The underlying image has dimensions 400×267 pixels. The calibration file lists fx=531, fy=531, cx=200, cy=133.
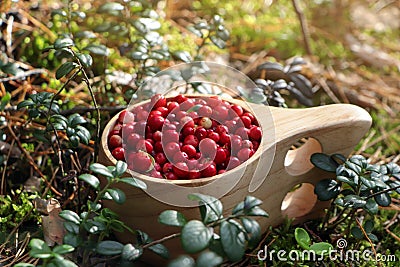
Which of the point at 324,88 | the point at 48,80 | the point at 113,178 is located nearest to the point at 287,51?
the point at 324,88

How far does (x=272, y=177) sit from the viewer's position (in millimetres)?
→ 1564

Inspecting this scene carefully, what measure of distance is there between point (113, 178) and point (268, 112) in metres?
0.60

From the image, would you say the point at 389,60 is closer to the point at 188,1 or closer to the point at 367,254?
the point at 188,1

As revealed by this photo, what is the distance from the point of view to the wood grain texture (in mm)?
1413

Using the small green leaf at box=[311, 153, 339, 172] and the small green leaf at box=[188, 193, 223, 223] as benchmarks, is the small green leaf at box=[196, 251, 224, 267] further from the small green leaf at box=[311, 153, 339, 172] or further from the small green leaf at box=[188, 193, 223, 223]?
the small green leaf at box=[311, 153, 339, 172]

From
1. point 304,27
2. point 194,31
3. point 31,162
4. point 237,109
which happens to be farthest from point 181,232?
point 304,27

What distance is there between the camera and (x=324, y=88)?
8.33ft

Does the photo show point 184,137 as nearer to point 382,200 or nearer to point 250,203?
point 250,203

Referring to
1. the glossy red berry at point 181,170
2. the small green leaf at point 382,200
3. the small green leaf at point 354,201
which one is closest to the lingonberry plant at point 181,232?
the glossy red berry at point 181,170

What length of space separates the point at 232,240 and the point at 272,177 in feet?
1.28

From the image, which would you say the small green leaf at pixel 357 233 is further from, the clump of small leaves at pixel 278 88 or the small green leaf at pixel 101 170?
the small green leaf at pixel 101 170

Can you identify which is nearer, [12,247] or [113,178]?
[113,178]

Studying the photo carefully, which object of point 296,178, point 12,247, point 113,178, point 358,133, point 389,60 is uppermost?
point 113,178

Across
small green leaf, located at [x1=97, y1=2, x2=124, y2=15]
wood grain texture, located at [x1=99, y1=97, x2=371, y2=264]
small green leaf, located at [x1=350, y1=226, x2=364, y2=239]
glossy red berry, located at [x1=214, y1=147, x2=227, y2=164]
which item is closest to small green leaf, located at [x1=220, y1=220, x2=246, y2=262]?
wood grain texture, located at [x1=99, y1=97, x2=371, y2=264]
